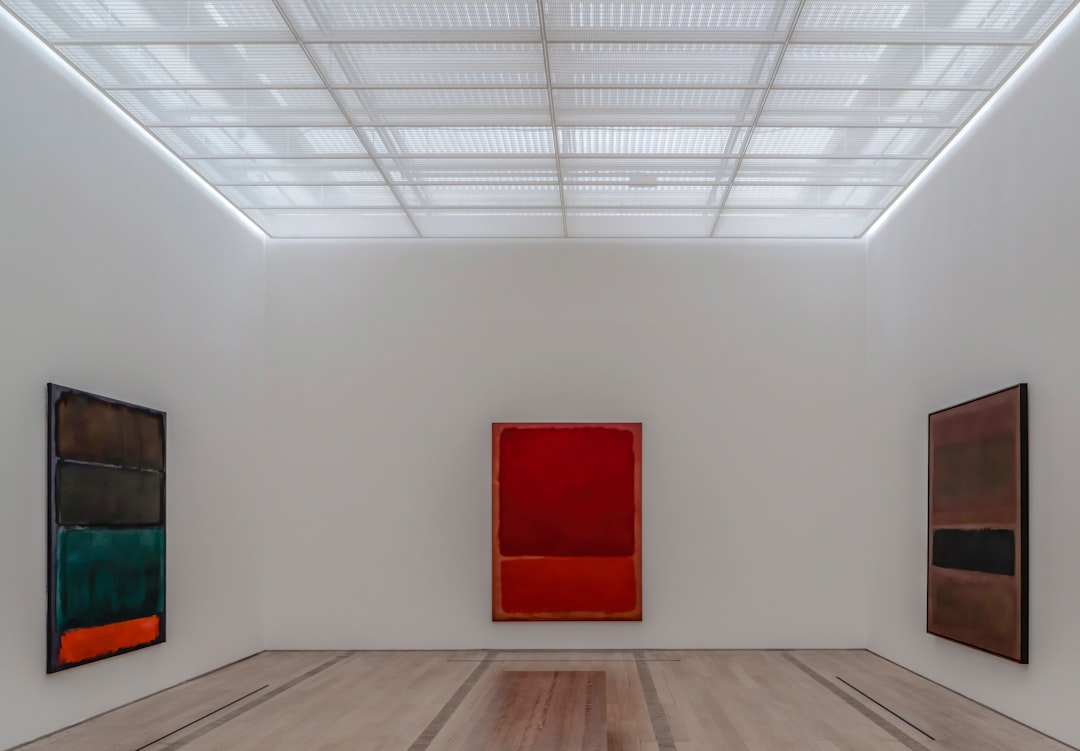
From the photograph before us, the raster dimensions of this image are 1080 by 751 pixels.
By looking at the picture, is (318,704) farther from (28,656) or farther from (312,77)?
(312,77)

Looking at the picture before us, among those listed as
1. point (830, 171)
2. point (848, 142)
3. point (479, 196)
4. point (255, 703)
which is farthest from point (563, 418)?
point (255, 703)

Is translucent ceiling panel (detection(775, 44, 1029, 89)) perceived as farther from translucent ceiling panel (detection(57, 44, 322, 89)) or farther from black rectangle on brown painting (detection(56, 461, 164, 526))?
black rectangle on brown painting (detection(56, 461, 164, 526))

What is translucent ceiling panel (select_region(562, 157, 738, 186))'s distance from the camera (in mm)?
9719

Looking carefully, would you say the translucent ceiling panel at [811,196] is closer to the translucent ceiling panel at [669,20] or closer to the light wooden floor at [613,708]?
the translucent ceiling panel at [669,20]

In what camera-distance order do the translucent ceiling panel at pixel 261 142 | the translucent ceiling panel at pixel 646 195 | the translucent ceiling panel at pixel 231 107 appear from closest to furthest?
the translucent ceiling panel at pixel 231 107 → the translucent ceiling panel at pixel 261 142 → the translucent ceiling panel at pixel 646 195

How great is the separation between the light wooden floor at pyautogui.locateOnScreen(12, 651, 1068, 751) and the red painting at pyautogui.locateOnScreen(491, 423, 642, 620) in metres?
0.65

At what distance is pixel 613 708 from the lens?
789 centimetres

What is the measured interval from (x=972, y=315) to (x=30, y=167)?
7.32 meters

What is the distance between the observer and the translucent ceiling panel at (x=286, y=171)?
A: 975cm

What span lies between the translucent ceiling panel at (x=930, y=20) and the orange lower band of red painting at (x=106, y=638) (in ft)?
22.2

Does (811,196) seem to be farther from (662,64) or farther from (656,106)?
(662,64)

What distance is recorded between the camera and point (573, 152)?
31.1ft

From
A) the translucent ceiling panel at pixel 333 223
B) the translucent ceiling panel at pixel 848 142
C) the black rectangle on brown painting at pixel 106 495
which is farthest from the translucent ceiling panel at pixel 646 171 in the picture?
the black rectangle on brown painting at pixel 106 495

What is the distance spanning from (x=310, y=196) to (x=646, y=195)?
3.54 meters
